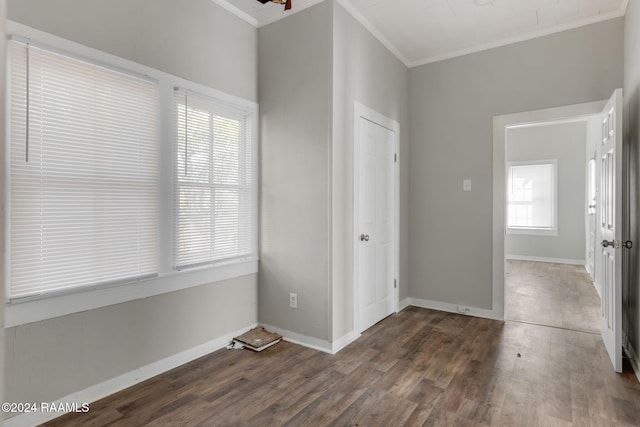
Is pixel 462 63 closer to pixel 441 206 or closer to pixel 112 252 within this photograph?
pixel 441 206

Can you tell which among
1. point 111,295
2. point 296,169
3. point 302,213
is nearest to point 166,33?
point 296,169

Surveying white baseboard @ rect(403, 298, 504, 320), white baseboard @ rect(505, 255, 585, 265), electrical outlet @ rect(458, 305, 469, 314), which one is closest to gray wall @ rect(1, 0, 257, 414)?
white baseboard @ rect(403, 298, 504, 320)

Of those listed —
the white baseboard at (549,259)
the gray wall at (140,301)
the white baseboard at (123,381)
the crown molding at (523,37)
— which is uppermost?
the crown molding at (523,37)

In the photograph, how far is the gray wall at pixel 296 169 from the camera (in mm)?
2979

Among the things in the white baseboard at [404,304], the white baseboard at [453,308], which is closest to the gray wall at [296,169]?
the white baseboard at [404,304]

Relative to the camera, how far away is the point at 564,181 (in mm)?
7203

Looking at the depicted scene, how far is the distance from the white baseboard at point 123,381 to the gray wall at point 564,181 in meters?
6.90

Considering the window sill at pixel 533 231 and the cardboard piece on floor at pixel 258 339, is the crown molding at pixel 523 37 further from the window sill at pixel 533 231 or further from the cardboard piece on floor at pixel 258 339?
the window sill at pixel 533 231

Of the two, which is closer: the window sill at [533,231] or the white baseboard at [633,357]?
the white baseboard at [633,357]

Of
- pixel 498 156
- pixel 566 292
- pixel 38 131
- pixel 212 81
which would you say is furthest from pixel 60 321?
pixel 566 292

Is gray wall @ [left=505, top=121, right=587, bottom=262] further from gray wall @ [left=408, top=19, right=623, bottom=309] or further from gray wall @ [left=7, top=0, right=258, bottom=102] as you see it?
gray wall @ [left=7, top=0, right=258, bottom=102]

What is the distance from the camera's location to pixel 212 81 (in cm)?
291

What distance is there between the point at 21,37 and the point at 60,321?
155 cm

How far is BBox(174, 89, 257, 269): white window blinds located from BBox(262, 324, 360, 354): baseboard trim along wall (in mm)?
744
